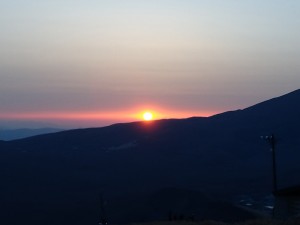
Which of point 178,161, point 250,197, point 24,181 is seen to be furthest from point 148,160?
point 250,197

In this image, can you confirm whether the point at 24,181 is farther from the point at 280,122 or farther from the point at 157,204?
the point at 280,122

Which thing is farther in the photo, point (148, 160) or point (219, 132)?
point (219, 132)

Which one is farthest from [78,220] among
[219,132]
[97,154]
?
[219,132]

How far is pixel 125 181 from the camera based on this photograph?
104438mm

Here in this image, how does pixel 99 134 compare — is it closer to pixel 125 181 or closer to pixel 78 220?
pixel 125 181

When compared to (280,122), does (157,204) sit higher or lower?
lower

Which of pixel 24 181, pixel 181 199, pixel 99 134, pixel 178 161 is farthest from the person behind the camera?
pixel 99 134

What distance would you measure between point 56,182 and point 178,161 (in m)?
31.3

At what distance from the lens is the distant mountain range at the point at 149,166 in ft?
233

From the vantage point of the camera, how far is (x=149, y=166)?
400ft

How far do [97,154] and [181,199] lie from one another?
68.3 metres

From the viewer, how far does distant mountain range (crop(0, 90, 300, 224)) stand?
2790 inches

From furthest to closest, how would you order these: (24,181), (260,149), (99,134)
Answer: (99,134) < (260,149) < (24,181)

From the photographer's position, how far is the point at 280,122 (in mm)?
151500
